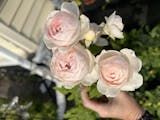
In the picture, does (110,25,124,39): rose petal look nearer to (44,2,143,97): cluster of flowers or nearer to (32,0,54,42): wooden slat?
(44,2,143,97): cluster of flowers

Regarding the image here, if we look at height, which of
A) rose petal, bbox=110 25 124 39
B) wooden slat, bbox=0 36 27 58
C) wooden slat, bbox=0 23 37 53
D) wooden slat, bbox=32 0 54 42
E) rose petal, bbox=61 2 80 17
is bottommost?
wooden slat, bbox=0 36 27 58

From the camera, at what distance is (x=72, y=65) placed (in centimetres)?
142

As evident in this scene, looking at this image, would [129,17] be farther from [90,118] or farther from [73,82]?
[73,82]

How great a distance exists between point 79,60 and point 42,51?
134 cm

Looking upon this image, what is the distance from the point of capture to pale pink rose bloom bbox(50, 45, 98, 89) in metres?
1.42

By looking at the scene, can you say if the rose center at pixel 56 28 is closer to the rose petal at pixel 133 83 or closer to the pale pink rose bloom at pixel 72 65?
the pale pink rose bloom at pixel 72 65

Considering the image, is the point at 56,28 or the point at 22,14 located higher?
the point at 56,28

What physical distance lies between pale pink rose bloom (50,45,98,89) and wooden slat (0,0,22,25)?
3.79ft

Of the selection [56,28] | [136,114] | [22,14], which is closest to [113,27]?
[56,28]

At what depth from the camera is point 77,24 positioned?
4.72 feet

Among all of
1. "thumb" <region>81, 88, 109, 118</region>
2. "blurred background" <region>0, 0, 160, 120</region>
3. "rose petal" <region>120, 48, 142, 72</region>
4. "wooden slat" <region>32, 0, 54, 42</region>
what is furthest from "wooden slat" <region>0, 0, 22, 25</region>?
"rose petal" <region>120, 48, 142, 72</region>

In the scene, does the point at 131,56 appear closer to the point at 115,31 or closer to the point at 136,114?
the point at 115,31

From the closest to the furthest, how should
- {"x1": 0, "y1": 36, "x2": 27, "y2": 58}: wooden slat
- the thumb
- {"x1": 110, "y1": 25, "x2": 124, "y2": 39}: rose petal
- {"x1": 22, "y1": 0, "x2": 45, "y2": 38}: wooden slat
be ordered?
1. {"x1": 110, "y1": 25, "x2": 124, "y2": 39}: rose petal
2. the thumb
3. {"x1": 0, "y1": 36, "x2": 27, "y2": 58}: wooden slat
4. {"x1": 22, "y1": 0, "x2": 45, "y2": 38}: wooden slat

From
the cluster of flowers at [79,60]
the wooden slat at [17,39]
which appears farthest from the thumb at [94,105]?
the wooden slat at [17,39]
